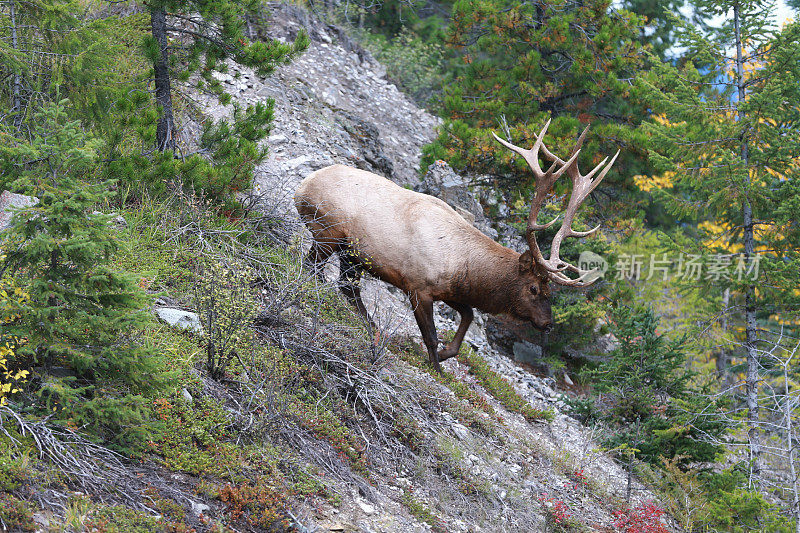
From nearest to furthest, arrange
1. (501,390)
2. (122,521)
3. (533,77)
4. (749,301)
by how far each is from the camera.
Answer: (122,521), (501,390), (749,301), (533,77)

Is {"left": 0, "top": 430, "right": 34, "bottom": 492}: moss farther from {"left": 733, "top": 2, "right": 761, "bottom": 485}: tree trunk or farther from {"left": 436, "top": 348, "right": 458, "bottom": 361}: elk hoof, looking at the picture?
{"left": 733, "top": 2, "right": 761, "bottom": 485}: tree trunk

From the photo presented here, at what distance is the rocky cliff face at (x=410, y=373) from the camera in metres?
5.55

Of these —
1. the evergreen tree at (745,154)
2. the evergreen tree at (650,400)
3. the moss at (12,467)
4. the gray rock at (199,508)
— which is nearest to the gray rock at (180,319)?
the gray rock at (199,508)

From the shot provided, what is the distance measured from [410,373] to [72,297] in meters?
4.01

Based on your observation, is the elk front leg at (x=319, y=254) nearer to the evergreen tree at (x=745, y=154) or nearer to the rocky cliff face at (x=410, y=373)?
the rocky cliff face at (x=410, y=373)

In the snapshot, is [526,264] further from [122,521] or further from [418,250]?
[122,521]

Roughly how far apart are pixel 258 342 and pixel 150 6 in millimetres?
3987

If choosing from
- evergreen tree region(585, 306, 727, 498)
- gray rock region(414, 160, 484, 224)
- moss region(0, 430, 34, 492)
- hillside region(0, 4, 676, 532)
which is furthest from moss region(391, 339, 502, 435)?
moss region(0, 430, 34, 492)

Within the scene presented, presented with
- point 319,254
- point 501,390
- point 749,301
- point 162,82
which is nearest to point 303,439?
point 319,254

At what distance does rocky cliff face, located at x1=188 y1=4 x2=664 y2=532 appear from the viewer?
5547 mm

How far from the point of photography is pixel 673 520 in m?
7.93

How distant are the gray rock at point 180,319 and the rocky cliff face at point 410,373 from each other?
70.1 inches

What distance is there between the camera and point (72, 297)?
410 cm

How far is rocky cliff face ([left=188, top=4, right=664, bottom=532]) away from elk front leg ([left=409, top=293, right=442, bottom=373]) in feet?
1.07
